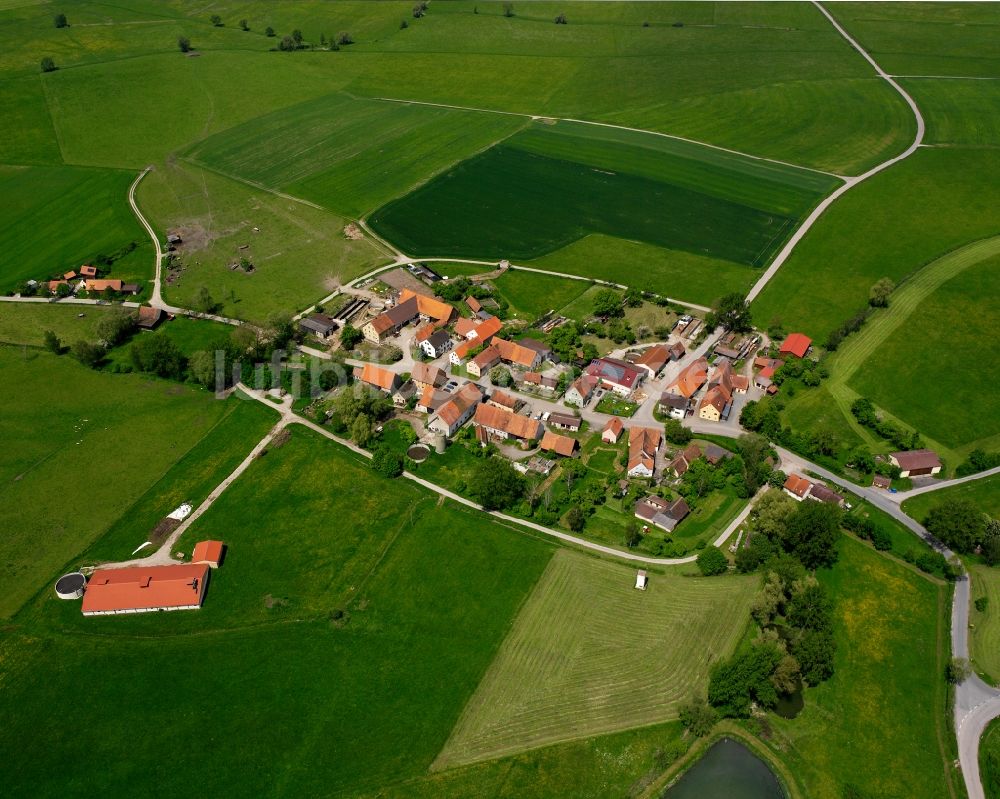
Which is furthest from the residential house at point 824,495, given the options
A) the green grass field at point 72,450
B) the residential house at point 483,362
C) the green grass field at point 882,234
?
the green grass field at point 72,450

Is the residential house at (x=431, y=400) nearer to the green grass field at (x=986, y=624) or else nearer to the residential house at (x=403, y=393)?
the residential house at (x=403, y=393)

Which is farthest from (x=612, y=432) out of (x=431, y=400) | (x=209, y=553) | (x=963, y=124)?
(x=963, y=124)

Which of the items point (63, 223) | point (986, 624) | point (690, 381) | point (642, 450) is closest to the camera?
Result: point (986, 624)

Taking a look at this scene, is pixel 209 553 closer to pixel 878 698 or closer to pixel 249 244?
pixel 878 698

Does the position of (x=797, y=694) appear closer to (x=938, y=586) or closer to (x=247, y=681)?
(x=938, y=586)

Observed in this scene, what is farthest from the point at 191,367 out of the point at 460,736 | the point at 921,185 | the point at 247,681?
the point at 921,185

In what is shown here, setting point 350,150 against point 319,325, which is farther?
point 350,150

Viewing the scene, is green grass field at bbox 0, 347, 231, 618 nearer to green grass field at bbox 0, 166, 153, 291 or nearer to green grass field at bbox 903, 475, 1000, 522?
green grass field at bbox 0, 166, 153, 291
